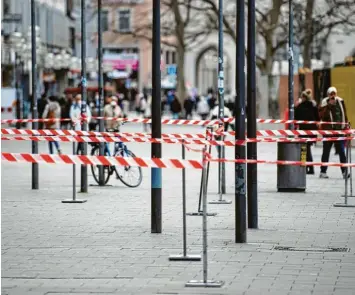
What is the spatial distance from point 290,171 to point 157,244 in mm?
7026

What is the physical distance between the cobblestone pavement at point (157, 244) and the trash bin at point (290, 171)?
0.27 metres

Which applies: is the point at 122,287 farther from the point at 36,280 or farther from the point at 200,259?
the point at 200,259

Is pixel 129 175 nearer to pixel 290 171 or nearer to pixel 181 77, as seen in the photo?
pixel 290 171

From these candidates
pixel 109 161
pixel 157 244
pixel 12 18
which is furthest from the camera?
pixel 12 18

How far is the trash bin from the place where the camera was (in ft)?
66.0

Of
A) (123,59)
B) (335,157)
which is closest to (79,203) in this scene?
(335,157)

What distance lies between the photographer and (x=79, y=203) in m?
18.6

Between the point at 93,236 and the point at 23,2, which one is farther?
the point at 23,2

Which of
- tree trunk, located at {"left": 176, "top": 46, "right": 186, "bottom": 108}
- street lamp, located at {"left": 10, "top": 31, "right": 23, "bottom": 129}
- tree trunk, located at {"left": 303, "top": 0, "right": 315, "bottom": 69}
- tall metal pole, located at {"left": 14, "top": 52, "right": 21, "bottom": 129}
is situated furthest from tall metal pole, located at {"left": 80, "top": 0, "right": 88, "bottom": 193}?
tree trunk, located at {"left": 176, "top": 46, "right": 186, "bottom": 108}

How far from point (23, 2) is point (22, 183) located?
36420 millimetres

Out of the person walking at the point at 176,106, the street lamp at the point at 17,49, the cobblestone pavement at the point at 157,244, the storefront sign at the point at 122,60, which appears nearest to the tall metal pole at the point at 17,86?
the street lamp at the point at 17,49

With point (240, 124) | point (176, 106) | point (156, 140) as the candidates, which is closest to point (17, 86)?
point (176, 106)

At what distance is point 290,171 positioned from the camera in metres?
20.2

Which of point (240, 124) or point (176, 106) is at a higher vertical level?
point (176, 106)
